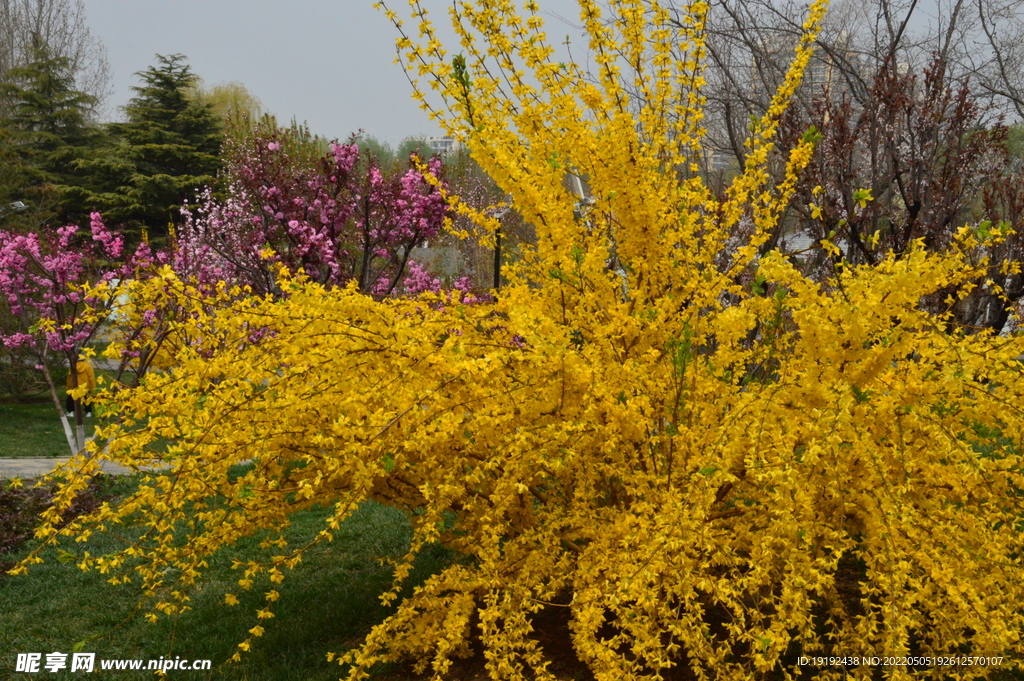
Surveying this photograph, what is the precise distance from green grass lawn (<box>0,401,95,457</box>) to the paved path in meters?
0.42

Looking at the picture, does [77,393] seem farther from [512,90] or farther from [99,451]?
[512,90]

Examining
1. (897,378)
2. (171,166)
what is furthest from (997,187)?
(171,166)

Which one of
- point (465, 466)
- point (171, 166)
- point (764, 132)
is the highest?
point (171, 166)

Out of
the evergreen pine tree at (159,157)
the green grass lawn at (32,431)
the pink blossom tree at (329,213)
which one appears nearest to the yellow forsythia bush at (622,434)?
the pink blossom tree at (329,213)

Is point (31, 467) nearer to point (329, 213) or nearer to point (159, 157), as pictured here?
point (329, 213)

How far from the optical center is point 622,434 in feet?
10.6

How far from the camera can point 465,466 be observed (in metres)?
3.32

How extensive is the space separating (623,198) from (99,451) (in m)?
2.78

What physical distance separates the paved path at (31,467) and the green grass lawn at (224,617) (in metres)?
3.29

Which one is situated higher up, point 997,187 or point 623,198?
point 997,187

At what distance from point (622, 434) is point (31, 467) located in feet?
31.0

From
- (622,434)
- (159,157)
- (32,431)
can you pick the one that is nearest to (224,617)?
(622,434)

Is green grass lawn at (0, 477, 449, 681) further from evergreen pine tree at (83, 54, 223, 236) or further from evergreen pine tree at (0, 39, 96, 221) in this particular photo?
evergreen pine tree at (0, 39, 96, 221)

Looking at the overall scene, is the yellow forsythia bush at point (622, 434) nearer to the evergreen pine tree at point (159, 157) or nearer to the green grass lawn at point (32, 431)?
the green grass lawn at point (32, 431)
